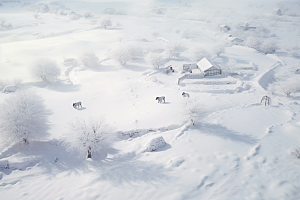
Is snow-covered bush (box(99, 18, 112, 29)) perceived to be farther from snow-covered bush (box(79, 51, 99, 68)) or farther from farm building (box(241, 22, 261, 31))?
farm building (box(241, 22, 261, 31))

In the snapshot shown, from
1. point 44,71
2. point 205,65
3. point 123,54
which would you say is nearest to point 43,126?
point 44,71

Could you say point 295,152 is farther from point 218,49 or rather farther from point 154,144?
point 218,49

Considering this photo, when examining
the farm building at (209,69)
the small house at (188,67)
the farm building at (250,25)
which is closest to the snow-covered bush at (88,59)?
the small house at (188,67)

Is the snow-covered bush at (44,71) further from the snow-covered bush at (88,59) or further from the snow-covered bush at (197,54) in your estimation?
the snow-covered bush at (197,54)

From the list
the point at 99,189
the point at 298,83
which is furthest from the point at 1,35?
the point at 298,83

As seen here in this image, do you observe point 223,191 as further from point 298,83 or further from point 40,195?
point 298,83

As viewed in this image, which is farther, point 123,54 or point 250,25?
point 250,25
